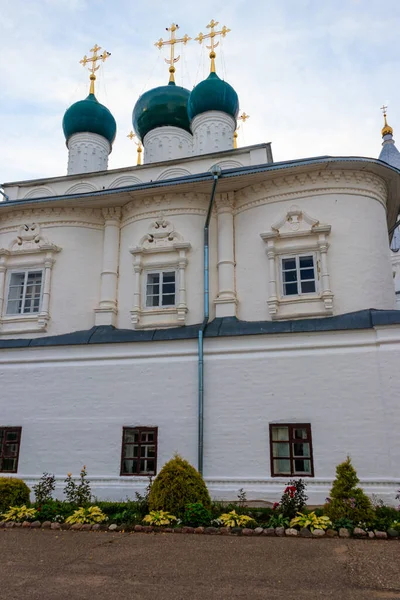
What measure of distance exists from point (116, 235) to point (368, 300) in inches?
194

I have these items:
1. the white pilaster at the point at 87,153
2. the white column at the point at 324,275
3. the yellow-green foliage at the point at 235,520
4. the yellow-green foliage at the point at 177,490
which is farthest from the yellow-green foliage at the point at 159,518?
the white pilaster at the point at 87,153

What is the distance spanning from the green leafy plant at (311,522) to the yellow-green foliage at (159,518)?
1450 mm

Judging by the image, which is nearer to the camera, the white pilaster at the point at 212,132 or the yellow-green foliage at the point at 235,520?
the yellow-green foliage at the point at 235,520

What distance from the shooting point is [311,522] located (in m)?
6.00

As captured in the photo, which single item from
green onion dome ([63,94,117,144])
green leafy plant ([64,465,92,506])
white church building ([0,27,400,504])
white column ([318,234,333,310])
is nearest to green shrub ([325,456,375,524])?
white church building ([0,27,400,504])

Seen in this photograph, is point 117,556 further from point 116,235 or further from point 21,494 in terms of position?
point 116,235

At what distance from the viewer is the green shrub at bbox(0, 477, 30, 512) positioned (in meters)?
7.21

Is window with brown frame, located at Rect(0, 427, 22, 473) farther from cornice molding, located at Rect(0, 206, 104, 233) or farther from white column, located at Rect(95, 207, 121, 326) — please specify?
cornice molding, located at Rect(0, 206, 104, 233)

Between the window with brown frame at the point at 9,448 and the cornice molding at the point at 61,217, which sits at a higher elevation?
the cornice molding at the point at 61,217

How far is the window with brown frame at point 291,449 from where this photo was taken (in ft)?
25.2

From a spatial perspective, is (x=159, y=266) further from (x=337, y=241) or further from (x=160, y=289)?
(x=337, y=241)

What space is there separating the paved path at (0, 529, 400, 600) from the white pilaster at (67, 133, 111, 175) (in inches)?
422

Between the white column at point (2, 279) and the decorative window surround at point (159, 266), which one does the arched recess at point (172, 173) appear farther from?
the white column at point (2, 279)

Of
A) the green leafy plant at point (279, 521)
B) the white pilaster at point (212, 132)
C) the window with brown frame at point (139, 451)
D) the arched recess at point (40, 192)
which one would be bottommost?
the green leafy plant at point (279, 521)
